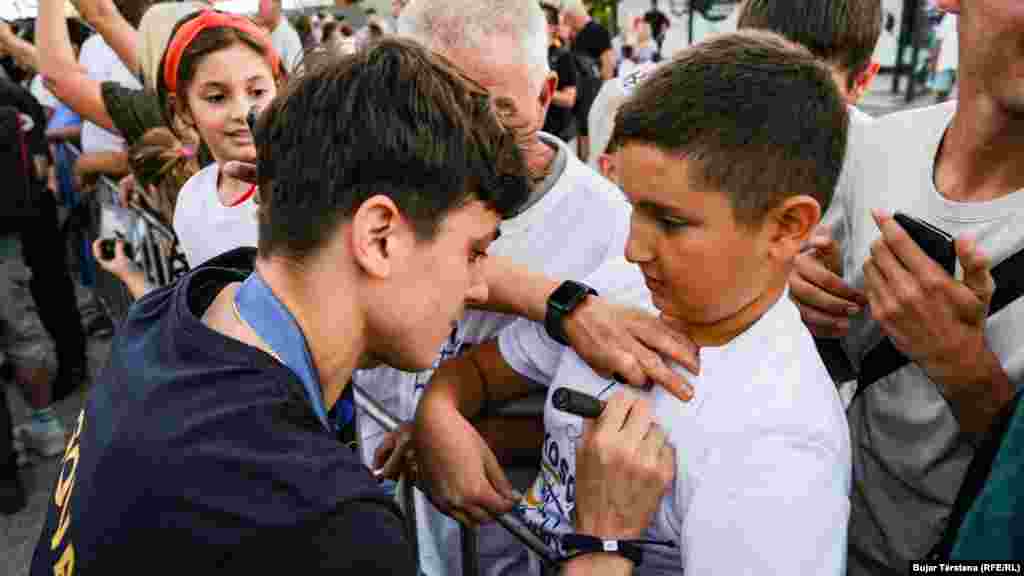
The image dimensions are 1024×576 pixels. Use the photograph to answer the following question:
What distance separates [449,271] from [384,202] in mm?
169

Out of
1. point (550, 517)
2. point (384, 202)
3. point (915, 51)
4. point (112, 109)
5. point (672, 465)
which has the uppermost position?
point (384, 202)

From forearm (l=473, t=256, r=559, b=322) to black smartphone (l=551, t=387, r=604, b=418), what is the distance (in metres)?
0.33

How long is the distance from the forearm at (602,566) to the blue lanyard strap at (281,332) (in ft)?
1.57

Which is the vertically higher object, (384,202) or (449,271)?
(384,202)

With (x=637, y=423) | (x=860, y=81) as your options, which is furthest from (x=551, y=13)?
(x=637, y=423)

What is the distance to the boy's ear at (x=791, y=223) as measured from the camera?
4.37 feet

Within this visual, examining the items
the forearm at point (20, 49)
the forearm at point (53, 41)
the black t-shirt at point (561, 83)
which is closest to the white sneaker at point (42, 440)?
the forearm at point (53, 41)

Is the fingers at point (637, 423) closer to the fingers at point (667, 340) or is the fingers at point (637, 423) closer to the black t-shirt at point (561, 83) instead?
the fingers at point (667, 340)

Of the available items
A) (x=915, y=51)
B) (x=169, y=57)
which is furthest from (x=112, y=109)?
(x=915, y=51)

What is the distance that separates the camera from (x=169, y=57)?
2.47 meters

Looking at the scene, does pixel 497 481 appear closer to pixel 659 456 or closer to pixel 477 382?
pixel 477 382

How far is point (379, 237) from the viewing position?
1197 millimetres

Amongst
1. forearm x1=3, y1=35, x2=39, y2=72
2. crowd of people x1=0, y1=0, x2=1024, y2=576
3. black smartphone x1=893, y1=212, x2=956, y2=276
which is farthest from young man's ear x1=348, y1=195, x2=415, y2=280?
forearm x1=3, y1=35, x2=39, y2=72

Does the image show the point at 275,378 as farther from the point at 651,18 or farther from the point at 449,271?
the point at 651,18
